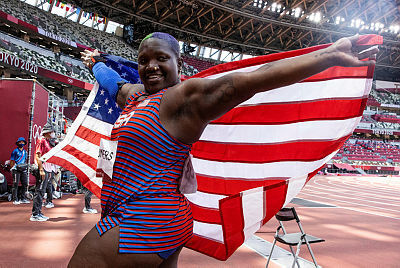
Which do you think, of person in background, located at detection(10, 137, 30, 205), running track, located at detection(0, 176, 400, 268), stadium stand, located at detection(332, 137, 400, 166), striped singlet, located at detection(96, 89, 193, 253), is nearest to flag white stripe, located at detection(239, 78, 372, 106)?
striped singlet, located at detection(96, 89, 193, 253)

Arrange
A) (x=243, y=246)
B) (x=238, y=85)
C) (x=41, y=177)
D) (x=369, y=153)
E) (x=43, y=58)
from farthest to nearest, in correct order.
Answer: (x=369, y=153) → (x=43, y=58) → (x=41, y=177) → (x=243, y=246) → (x=238, y=85)

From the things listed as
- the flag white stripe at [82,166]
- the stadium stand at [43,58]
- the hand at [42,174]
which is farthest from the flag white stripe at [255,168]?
the stadium stand at [43,58]

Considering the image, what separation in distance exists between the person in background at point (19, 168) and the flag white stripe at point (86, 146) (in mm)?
5558

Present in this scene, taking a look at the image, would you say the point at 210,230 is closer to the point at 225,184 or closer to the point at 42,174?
the point at 225,184

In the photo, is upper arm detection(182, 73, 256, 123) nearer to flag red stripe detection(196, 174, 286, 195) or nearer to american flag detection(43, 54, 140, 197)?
flag red stripe detection(196, 174, 286, 195)

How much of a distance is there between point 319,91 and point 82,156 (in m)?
2.06

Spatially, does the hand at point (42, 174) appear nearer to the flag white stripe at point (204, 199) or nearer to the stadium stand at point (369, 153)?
the flag white stripe at point (204, 199)

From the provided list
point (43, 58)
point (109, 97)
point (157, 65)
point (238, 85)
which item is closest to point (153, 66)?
point (157, 65)

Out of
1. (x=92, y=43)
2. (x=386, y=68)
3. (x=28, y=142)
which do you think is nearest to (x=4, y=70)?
(x=92, y=43)

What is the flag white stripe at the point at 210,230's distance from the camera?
1.73 m

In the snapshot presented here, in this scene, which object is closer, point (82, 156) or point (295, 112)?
point (295, 112)

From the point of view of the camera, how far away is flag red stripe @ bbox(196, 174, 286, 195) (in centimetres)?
184

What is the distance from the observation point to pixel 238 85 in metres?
0.91

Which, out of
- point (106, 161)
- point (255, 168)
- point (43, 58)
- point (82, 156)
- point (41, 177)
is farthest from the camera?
point (43, 58)
